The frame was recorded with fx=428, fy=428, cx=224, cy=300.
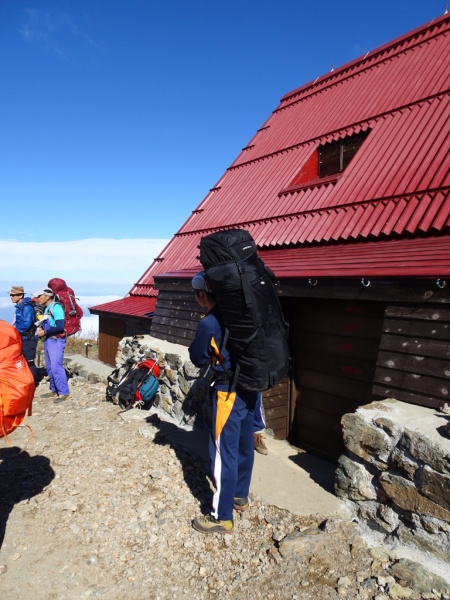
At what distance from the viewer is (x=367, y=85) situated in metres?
9.25

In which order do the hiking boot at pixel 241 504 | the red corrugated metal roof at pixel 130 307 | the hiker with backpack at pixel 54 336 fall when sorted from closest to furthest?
the hiking boot at pixel 241 504 → the hiker with backpack at pixel 54 336 → the red corrugated metal roof at pixel 130 307

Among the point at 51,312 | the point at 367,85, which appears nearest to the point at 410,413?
the point at 51,312

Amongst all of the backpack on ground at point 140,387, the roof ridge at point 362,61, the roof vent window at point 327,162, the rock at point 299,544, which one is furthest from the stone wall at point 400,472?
the roof ridge at point 362,61

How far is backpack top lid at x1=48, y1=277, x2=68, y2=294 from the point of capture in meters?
8.16

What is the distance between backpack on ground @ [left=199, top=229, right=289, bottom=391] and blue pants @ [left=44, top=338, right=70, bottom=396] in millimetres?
5203

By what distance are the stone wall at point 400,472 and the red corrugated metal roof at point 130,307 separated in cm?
687

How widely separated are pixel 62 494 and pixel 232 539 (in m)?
1.90

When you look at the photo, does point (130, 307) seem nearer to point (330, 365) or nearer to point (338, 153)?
point (338, 153)

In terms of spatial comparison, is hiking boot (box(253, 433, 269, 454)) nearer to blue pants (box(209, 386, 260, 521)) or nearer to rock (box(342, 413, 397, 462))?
blue pants (box(209, 386, 260, 521))

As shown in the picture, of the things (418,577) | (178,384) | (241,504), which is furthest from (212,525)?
(178,384)

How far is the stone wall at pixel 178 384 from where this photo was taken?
618 cm

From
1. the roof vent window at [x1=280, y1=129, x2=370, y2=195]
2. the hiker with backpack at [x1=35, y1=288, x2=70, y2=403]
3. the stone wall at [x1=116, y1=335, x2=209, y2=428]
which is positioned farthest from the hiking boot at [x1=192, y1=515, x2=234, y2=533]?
the roof vent window at [x1=280, y1=129, x2=370, y2=195]

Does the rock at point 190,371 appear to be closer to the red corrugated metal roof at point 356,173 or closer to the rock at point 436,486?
the red corrugated metal roof at point 356,173

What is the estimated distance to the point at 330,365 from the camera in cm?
562
